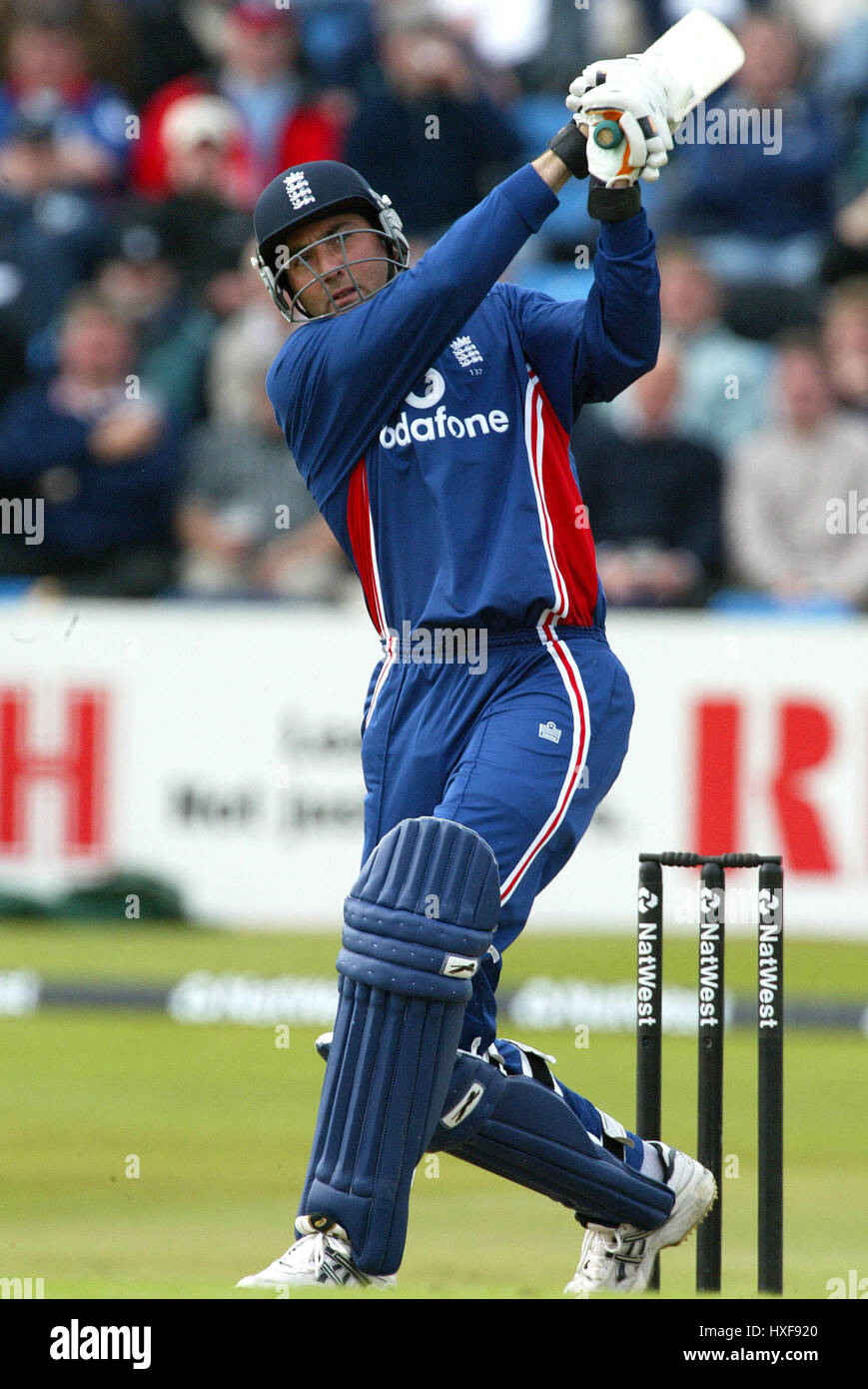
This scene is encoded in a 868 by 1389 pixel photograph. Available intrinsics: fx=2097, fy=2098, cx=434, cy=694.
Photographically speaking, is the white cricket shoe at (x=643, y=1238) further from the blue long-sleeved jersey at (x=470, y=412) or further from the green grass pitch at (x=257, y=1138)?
the blue long-sleeved jersey at (x=470, y=412)

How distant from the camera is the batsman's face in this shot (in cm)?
439

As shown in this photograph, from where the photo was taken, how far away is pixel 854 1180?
20.2ft

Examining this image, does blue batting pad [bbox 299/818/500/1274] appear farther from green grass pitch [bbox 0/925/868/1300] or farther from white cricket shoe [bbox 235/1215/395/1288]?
green grass pitch [bbox 0/925/868/1300]

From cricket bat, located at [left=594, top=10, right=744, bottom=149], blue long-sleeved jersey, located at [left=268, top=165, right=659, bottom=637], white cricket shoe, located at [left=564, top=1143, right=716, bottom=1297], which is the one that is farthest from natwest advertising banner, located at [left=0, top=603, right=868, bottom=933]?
cricket bat, located at [left=594, top=10, right=744, bottom=149]

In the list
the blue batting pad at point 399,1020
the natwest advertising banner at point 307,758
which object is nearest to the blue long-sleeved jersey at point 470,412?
the blue batting pad at point 399,1020

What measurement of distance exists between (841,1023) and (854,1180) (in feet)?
7.21

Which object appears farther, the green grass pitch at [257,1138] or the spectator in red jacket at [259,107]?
the spectator in red jacket at [259,107]

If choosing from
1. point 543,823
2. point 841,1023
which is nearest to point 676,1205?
point 543,823

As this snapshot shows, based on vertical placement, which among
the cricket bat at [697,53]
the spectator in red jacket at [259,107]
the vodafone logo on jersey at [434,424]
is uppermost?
the spectator in red jacket at [259,107]

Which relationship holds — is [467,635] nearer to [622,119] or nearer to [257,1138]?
[622,119]

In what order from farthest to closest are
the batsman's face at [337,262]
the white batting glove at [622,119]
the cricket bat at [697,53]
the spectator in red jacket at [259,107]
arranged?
the spectator in red jacket at [259,107] → the batsman's face at [337,262] → the cricket bat at [697,53] → the white batting glove at [622,119]

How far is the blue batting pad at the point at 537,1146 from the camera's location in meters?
4.13

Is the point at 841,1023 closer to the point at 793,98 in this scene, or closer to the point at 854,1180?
the point at 854,1180
